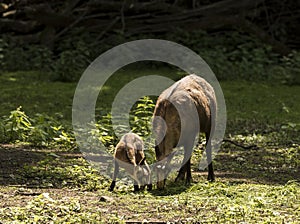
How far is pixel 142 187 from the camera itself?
7.01 m

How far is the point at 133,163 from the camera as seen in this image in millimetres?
6867

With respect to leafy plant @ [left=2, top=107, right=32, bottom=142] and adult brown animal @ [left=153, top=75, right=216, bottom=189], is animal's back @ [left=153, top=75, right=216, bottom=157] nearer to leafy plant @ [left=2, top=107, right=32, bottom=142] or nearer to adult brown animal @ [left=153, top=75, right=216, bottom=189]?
adult brown animal @ [left=153, top=75, right=216, bottom=189]

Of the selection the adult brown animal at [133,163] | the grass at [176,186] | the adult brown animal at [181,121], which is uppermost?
the adult brown animal at [181,121]

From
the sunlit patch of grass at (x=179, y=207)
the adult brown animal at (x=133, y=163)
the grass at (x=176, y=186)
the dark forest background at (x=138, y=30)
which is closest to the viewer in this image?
the sunlit patch of grass at (x=179, y=207)

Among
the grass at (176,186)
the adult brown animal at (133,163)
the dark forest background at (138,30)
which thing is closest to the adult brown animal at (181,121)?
the adult brown animal at (133,163)

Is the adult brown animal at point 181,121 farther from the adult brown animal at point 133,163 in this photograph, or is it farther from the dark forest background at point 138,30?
the dark forest background at point 138,30

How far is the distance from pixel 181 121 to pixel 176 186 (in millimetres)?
689

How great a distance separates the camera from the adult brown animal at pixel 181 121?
6.95 m

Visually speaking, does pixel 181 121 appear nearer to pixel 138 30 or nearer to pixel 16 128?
pixel 16 128

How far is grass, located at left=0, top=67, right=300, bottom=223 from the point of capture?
19.1 feet

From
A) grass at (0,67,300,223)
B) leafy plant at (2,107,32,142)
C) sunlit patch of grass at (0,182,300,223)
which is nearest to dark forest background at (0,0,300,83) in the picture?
grass at (0,67,300,223)

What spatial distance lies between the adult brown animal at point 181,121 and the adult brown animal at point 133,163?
0.44 ft

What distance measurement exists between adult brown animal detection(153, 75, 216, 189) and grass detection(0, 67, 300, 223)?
0.26m

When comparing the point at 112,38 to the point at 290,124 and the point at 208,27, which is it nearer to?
the point at 208,27
